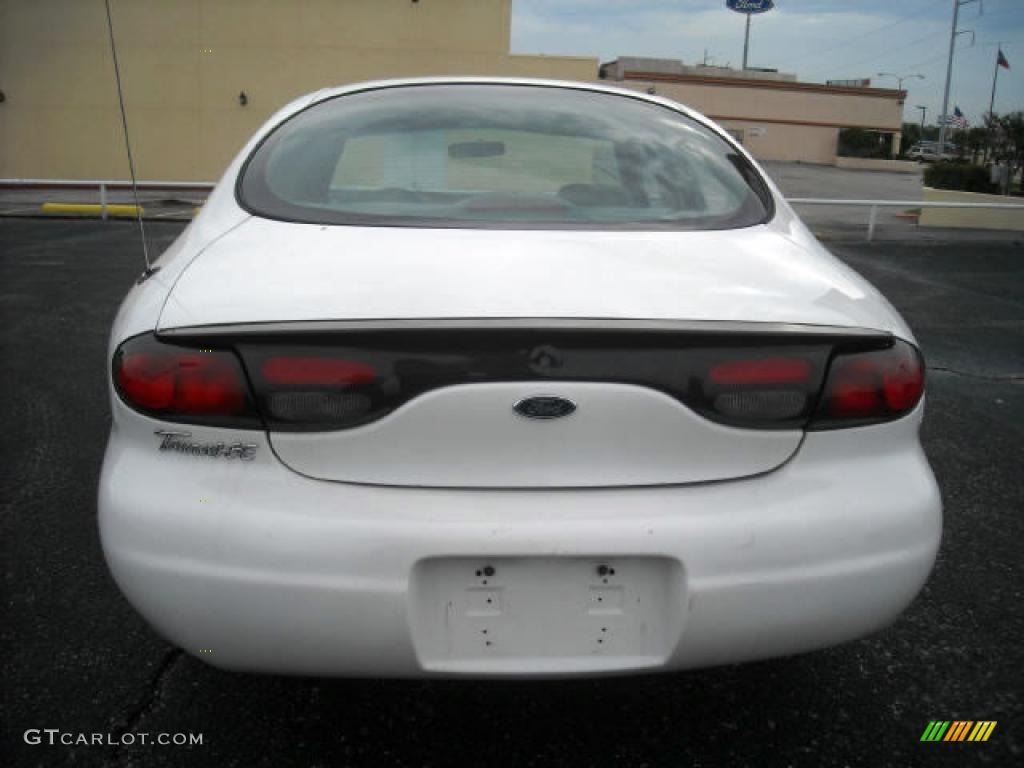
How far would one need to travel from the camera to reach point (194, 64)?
64.1ft

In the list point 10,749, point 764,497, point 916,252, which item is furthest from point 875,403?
point 916,252

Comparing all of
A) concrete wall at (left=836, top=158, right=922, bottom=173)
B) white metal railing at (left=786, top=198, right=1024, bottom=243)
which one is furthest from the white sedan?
concrete wall at (left=836, top=158, right=922, bottom=173)

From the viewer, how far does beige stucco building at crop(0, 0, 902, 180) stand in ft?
62.9

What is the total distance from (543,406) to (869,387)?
64 centimetres

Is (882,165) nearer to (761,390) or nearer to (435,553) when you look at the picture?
(761,390)

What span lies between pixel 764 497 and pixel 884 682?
0.92 metres

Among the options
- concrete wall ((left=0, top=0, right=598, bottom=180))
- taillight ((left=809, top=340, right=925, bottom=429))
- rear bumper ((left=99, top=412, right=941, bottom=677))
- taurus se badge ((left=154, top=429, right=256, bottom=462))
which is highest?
concrete wall ((left=0, top=0, right=598, bottom=180))

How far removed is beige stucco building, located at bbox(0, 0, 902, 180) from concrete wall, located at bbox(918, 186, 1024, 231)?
28.5ft

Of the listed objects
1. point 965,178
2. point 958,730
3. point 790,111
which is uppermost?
point 790,111

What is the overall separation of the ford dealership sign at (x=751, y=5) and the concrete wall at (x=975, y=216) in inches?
1515

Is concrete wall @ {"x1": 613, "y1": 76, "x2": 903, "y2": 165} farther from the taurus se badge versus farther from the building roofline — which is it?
the taurus se badge

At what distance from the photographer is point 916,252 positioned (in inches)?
461

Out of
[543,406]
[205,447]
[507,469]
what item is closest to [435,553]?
[507,469]

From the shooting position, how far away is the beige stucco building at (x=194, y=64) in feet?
62.9
